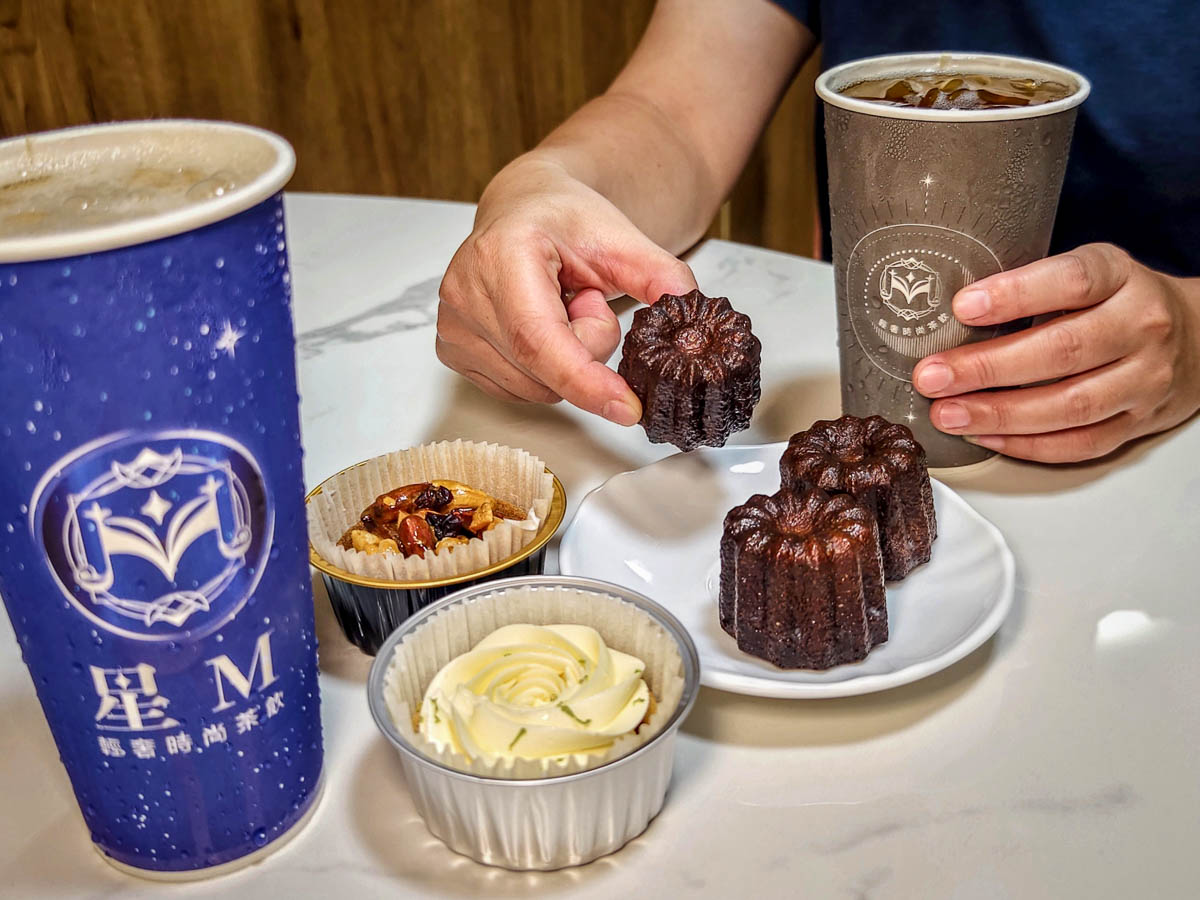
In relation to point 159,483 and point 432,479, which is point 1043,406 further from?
point 159,483

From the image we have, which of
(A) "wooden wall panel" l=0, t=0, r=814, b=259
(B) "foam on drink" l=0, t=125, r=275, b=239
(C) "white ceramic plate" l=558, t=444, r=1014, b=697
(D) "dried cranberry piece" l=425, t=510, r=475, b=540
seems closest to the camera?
(B) "foam on drink" l=0, t=125, r=275, b=239

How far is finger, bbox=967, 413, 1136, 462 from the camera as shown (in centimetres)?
126

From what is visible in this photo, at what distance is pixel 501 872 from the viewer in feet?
2.72

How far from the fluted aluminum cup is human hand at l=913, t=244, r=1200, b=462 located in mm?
507

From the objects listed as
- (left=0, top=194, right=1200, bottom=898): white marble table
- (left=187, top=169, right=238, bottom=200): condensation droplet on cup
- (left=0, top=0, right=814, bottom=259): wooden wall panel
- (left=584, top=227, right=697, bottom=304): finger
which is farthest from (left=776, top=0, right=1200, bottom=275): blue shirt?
(left=0, top=0, right=814, bottom=259): wooden wall panel

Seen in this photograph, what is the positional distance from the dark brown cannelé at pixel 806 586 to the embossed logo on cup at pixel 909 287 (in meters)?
0.26

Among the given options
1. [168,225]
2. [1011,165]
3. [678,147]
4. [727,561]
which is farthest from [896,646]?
[678,147]

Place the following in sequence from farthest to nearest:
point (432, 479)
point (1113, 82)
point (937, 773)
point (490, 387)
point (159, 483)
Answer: point (1113, 82) → point (490, 387) → point (432, 479) → point (937, 773) → point (159, 483)

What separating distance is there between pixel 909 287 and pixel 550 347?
36 centimetres


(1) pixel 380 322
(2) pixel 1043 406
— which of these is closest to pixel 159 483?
(2) pixel 1043 406

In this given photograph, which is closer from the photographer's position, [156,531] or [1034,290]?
[156,531]

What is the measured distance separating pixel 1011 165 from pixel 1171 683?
18.7 inches

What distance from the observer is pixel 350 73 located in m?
3.20

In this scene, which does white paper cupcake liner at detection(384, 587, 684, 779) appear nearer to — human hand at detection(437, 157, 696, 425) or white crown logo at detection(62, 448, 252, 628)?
white crown logo at detection(62, 448, 252, 628)
